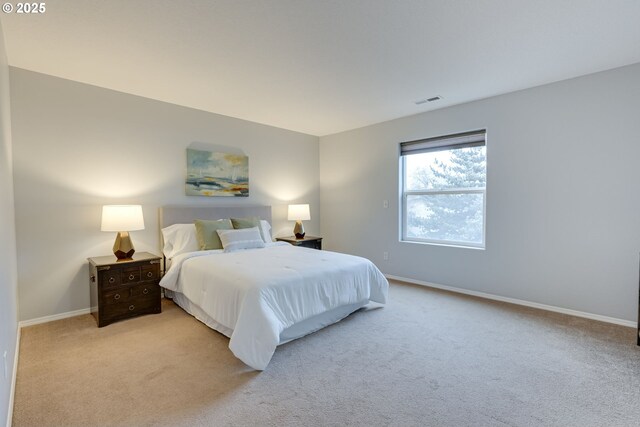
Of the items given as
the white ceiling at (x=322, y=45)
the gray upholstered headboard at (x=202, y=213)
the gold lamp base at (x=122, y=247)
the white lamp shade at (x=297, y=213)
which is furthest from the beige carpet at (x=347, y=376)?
the white ceiling at (x=322, y=45)

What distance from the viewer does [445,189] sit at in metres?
4.21

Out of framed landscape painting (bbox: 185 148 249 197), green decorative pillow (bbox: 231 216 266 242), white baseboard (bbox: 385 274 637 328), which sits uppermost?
framed landscape painting (bbox: 185 148 249 197)

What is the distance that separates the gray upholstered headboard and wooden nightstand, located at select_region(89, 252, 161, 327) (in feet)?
2.05

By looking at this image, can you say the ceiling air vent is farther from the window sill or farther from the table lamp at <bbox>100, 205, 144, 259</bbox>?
the table lamp at <bbox>100, 205, 144, 259</bbox>

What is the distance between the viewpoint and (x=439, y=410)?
1765 mm

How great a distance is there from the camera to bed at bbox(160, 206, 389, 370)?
224 centimetres

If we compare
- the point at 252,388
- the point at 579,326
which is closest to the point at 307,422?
the point at 252,388

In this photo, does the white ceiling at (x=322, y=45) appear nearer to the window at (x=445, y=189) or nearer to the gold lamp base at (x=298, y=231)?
the window at (x=445, y=189)

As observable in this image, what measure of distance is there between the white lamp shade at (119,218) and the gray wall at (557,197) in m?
3.58

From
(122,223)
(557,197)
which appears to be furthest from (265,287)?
(557,197)

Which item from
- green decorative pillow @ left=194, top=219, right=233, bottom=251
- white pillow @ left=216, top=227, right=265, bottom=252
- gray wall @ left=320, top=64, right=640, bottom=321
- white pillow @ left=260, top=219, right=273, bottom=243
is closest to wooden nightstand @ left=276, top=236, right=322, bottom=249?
white pillow @ left=260, top=219, right=273, bottom=243

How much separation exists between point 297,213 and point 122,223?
2504 millimetres

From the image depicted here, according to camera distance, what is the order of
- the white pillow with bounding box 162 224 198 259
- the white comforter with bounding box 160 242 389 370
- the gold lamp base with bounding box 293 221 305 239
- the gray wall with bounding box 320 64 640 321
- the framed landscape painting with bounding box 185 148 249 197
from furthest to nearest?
the gold lamp base with bounding box 293 221 305 239 < the framed landscape painting with bounding box 185 148 249 197 < the white pillow with bounding box 162 224 198 259 < the gray wall with bounding box 320 64 640 321 < the white comforter with bounding box 160 242 389 370

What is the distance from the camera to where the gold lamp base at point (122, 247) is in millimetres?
3211
